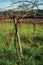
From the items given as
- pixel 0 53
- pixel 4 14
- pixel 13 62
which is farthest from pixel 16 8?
pixel 0 53

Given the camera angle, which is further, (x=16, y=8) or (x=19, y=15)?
(x=19, y=15)

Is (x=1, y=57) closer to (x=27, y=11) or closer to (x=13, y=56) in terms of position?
(x=13, y=56)

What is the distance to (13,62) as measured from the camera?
6.77 meters

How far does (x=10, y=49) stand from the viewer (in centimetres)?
852

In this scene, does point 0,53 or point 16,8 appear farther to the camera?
point 0,53

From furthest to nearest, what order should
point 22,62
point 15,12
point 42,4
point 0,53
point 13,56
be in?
point 0,53 < point 13,56 < point 22,62 < point 15,12 < point 42,4

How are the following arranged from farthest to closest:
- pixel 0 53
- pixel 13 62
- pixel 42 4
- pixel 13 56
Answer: pixel 0 53 < pixel 13 56 < pixel 13 62 < pixel 42 4

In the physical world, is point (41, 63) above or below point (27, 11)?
below

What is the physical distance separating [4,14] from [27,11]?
58cm

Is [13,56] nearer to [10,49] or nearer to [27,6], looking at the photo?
[10,49]

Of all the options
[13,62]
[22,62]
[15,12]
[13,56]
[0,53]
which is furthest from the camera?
[0,53]

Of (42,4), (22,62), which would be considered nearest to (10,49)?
(22,62)

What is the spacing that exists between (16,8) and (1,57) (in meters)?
2.79

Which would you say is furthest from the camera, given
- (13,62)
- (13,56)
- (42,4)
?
(13,56)
